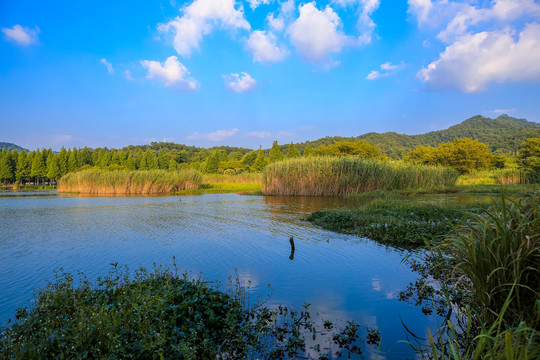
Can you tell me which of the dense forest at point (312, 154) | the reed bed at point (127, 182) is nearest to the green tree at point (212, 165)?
the dense forest at point (312, 154)

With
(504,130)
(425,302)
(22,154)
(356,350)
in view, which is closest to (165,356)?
(356,350)

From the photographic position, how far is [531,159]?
111 feet

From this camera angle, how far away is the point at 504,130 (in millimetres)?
95875

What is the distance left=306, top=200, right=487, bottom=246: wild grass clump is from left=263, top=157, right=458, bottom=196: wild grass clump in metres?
9.76

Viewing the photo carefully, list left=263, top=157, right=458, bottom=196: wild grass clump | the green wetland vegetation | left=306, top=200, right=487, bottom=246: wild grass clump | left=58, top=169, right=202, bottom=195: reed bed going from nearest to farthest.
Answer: the green wetland vegetation → left=306, top=200, right=487, bottom=246: wild grass clump → left=263, top=157, right=458, bottom=196: wild grass clump → left=58, top=169, right=202, bottom=195: reed bed

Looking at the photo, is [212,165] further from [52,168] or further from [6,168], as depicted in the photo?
[6,168]

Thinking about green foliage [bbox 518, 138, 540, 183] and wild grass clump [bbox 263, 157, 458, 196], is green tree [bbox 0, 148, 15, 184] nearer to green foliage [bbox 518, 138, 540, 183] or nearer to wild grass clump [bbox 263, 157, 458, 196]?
wild grass clump [bbox 263, 157, 458, 196]

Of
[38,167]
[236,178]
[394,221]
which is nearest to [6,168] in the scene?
[38,167]

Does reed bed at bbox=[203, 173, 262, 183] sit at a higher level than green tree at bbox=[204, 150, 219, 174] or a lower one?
lower

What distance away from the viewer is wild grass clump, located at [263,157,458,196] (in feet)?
74.4

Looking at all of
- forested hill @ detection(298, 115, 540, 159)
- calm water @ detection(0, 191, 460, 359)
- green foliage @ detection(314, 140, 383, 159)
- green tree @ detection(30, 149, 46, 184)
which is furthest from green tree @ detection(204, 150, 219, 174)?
calm water @ detection(0, 191, 460, 359)

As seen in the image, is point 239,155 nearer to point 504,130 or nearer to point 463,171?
point 463,171

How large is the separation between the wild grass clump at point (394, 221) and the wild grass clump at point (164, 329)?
466 cm

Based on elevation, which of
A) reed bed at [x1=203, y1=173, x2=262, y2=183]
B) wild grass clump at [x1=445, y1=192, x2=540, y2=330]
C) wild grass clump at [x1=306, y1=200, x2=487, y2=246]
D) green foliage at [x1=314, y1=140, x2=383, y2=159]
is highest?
green foliage at [x1=314, y1=140, x2=383, y2=159]
